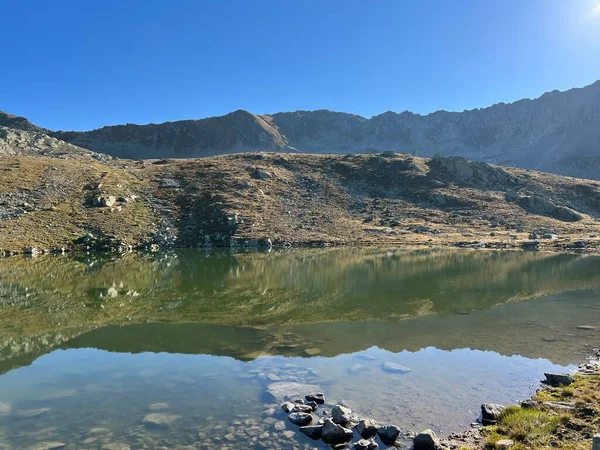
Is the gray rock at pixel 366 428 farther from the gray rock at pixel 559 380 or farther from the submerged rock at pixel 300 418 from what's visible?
the gray rock at pixel 559 380

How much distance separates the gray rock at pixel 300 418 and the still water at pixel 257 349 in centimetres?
30

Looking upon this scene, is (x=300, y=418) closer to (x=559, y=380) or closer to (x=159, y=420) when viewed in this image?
(x=159, y=420)

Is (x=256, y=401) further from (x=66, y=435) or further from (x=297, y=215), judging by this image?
(x=297, y=215)

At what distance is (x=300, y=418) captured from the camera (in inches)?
496

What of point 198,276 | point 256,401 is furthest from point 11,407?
point 198,276

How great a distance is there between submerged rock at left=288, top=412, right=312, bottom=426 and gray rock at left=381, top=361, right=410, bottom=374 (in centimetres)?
592

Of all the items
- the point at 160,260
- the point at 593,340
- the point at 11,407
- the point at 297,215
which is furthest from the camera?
the point at 297,215

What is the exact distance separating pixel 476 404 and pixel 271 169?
11673 cm

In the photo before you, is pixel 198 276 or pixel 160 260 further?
pixel 160 260

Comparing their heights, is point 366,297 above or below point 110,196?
below

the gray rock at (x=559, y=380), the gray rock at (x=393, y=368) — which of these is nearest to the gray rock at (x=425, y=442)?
the gray rock at (x=393, y=368)

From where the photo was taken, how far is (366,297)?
36.0 metres

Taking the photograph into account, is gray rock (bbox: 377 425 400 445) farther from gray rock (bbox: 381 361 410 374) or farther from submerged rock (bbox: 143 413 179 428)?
submerged rock (bbox: 143 413 179 428)

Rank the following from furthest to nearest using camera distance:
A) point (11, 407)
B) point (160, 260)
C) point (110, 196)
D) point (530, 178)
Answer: point (530, 178) → point (110, 196) → point (160, 260) → point (11, 407)
